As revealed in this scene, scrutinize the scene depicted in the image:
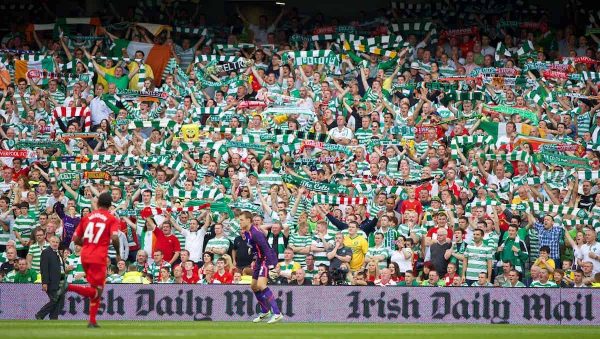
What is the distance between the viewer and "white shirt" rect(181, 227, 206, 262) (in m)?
24.4

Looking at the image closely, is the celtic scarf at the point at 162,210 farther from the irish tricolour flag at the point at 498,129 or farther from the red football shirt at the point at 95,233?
the red football shirt at the point at 95,233

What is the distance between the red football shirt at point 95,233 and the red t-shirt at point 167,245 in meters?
7.22

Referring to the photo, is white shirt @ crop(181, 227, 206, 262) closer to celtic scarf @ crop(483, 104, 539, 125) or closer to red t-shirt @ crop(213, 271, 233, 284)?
red t-shirt @ crop(213, 271, 233, 284)

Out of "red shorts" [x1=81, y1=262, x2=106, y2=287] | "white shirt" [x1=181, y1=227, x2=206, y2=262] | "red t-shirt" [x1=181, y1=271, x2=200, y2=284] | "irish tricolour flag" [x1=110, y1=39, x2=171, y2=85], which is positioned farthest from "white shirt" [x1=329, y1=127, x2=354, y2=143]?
"red shorts" [x1=81, y1=262, x2=106, y2=287]

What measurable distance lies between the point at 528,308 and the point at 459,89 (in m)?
7.26

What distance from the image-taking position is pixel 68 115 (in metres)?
28.7

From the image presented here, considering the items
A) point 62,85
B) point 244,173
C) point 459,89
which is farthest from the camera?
point 62,85

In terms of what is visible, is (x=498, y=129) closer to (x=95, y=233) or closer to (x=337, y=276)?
(x=337, y=276)

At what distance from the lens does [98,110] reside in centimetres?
2889

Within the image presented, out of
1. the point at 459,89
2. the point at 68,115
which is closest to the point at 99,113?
the point at 68,115

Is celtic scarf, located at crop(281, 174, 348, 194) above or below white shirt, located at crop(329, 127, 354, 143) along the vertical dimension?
below

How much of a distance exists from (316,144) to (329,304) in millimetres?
4700

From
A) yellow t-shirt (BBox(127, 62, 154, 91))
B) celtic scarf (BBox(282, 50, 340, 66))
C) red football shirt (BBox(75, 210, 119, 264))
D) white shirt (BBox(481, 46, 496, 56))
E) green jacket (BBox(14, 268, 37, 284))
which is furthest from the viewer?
yellow t-shirt (BBox(127, 62, 154, 91))

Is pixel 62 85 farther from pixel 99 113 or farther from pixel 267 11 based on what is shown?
pixel 267 11
